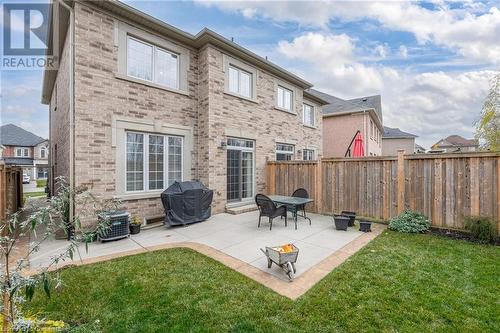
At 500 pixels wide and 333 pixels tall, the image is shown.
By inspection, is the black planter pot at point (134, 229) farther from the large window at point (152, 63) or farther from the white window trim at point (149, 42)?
the large window at point (152, 63)

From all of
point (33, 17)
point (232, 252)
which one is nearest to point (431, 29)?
point (232, 252)

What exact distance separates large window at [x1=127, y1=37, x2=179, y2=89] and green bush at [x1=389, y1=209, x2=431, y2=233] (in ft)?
28.0

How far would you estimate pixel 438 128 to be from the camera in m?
32.2

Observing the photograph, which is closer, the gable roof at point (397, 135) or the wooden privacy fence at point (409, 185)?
the wooden privacy fence at point (409, 185)

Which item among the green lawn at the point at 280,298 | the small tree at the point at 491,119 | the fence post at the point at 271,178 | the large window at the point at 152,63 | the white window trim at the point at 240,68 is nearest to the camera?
the green lawn at the point at 280,298

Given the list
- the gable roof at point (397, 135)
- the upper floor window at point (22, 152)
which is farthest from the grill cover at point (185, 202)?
the upper floor window at point (22, 152)

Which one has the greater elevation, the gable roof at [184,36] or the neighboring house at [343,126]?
the gable roof at [184,36]

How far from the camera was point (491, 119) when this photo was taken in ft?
26.6

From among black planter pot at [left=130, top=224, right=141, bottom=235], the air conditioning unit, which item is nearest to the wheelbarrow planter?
the air conditioning unit

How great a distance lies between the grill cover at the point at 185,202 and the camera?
24.1 ft

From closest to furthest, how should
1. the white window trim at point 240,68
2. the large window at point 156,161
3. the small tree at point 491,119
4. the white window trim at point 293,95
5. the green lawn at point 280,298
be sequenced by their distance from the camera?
the green lawn at point 280,298 → the small tree at point 491,119 → the large window at point 156,161 → the white window trim at point 240,68 → the white window trim at point 293,95

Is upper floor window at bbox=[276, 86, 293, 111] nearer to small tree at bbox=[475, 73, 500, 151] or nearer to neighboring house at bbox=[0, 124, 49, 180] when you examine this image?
small tree at bbox=[475, 73, 500, 151]

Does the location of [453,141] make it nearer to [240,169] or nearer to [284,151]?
[284,151]

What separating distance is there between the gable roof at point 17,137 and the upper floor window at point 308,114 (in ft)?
156
